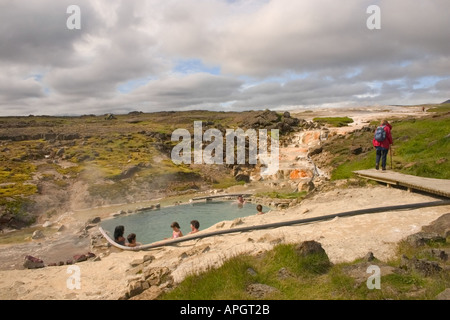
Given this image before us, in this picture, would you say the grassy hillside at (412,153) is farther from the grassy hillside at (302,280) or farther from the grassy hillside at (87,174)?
the grassy hillside at (87,174)

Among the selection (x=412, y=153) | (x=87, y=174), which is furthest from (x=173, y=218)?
(x=412, y=153)

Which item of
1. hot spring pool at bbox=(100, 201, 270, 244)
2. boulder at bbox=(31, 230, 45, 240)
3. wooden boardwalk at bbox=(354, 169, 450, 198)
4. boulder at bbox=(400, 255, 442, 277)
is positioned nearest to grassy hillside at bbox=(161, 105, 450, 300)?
boulder at bbox=(400, 255, 442, 277)

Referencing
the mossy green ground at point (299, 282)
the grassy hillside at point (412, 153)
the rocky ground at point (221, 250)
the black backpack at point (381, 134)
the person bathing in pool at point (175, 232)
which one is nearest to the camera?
the mossy green ground at point (299, 282)

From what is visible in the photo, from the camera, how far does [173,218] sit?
61.2 feet

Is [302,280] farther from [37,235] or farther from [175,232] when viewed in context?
[37,235]

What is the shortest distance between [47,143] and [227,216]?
28937 mm

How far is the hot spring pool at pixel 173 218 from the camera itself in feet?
53.3

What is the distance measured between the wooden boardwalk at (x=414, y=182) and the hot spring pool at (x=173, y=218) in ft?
21.6

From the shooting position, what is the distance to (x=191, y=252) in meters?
8.71

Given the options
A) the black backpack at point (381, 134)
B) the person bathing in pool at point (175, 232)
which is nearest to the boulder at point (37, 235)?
the person bathing in pool at point (175, 232)

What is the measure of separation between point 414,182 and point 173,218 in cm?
1244

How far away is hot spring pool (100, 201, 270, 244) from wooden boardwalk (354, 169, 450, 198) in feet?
21.6

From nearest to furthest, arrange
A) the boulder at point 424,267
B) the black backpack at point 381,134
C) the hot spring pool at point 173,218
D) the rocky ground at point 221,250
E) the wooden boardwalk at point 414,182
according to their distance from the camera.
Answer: the boulder at point 424,267, the rocky ground at point 221,250, the wooden boardwalk at point 414,182, the black backpack at point 381,134, the hot spring pool at point 173,218
